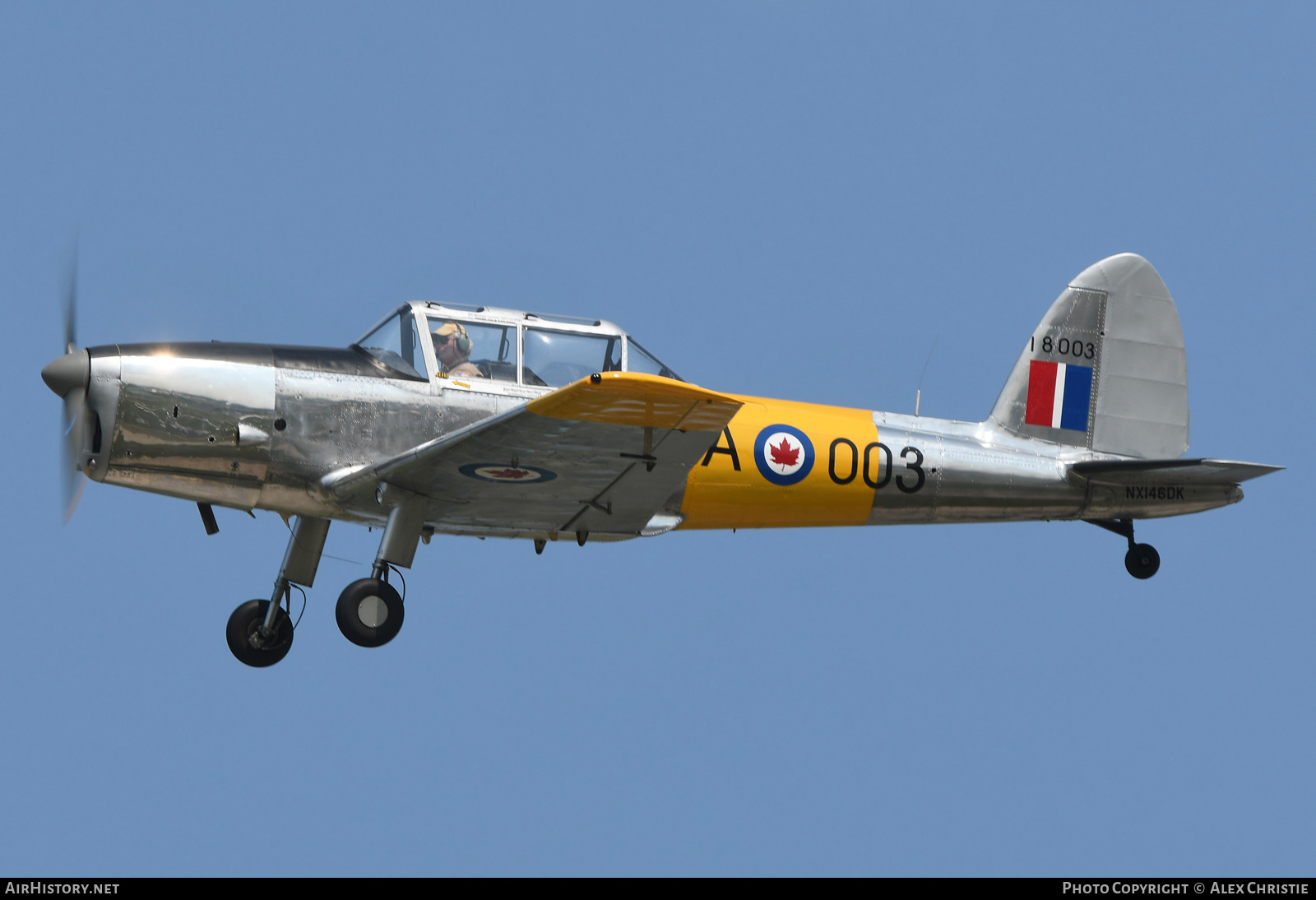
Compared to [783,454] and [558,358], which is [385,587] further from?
[783,454]

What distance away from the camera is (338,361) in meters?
10.8

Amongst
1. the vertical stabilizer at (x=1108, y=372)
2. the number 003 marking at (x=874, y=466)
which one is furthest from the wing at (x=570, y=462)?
the vertical stabilizer at (x=1108, y=372)

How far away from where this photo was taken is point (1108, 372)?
13.3 metres

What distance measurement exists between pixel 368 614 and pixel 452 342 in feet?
6.23

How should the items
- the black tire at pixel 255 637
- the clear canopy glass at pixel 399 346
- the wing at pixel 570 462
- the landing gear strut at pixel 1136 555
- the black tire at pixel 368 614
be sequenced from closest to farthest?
the wing at pixel 570 462 < the black tire at pixel 368 614 < the clear canopy glass at pixel 399 346 < the black tire at pixel 255 637 < the landing gear strut at pixel 1136 555

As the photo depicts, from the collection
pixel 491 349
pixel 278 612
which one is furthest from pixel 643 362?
pixel 278 612

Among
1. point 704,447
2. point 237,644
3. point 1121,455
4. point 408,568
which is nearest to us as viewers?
point 704,447

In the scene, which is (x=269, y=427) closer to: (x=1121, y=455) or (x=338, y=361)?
(x=338, y=361)

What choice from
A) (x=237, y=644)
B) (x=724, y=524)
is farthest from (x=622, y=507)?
(x=237, y=644)

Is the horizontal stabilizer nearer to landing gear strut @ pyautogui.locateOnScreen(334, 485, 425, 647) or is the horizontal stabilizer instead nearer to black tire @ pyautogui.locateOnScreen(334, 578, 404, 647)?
landing gear strut @ pyautogui.locateOnScreen(334, 485, 425, 647)

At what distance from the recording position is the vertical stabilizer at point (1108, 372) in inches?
513

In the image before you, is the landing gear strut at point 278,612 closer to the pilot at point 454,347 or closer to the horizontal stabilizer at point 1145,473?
the pilot at point 454,347

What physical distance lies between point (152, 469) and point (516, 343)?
247 cm

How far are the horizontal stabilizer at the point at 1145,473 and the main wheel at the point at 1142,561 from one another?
27.3 inches
